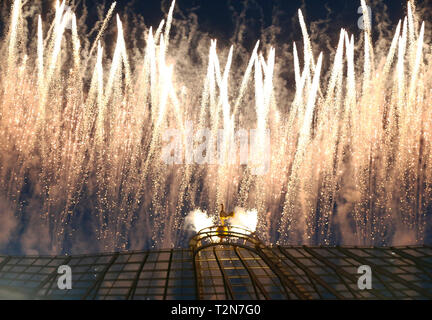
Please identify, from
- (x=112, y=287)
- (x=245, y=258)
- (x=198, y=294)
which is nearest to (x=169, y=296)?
(x=198, y=294)

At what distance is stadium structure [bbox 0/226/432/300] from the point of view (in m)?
21.6

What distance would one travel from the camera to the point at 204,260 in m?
26.6

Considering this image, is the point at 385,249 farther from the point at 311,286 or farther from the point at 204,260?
the point at 204,260

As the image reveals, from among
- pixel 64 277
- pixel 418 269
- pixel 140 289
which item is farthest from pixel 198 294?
pixel 418 269

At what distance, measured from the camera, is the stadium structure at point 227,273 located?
850 inches

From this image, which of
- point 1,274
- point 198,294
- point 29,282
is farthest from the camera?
point 1,274

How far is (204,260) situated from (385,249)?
16010 millimetres

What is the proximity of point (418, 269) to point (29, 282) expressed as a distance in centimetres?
2832

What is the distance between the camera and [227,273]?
24234 millimetres

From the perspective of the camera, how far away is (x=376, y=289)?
21.6 metres
